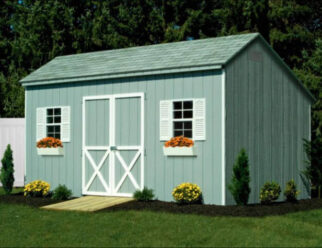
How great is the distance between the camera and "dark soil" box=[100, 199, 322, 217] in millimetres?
13102

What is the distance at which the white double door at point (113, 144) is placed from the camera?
1554cm

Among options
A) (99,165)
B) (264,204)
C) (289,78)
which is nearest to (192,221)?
(264,204)

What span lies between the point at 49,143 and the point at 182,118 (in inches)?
170

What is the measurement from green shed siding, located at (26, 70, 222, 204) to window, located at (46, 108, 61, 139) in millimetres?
227

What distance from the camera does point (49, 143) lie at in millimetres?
17109

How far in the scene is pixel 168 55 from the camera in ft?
53.0

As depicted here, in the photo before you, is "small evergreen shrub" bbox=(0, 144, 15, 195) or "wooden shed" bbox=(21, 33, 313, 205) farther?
"small evergreen shrub" bbox=(0, 144, 15, 195)

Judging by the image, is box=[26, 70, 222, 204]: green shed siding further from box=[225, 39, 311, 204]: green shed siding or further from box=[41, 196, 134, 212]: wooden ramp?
box=[41, 196, 134, 212]: wooden ramp

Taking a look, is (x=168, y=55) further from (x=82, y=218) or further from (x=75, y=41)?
(x=75, y=41)

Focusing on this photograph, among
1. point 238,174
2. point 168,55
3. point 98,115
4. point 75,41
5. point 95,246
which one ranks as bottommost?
point 95,246

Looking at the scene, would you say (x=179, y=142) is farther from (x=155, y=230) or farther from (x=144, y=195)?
(x=155, y=230)

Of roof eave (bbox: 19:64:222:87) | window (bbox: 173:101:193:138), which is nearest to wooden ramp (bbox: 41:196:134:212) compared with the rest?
window (bbox: 173:101:193:138)

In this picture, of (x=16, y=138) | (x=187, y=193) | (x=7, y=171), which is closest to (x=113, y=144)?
(x=187, y=193)

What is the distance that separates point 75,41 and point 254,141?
56.0 ft
